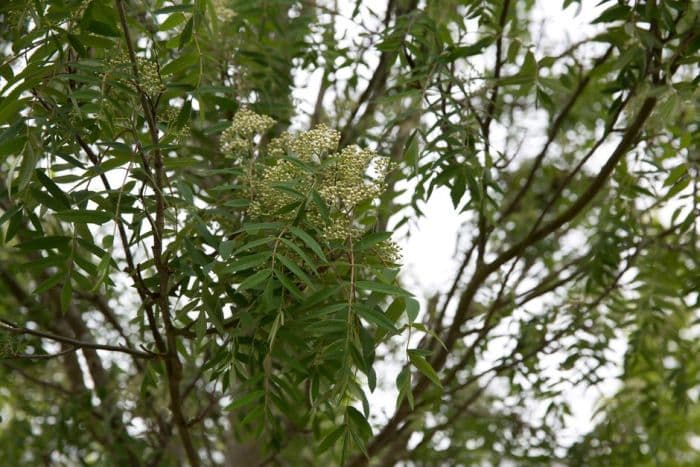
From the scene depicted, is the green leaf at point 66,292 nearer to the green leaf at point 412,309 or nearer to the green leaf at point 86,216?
the green leaf at point 86,216

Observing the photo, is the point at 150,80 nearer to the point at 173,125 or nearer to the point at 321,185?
the point at 173,125

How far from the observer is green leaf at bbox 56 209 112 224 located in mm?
1353

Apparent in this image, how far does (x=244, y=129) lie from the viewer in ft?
5.28

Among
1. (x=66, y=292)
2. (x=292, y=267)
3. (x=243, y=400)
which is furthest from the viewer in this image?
(x=66, y=292)

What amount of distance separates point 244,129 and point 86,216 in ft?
1.23

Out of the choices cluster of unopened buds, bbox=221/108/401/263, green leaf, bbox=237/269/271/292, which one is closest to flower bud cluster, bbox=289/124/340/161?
cluster of unopened buds, bbox=221/108/401/263

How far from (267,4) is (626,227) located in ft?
3.99

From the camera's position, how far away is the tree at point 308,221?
1.40 m

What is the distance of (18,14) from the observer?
59.5 inches

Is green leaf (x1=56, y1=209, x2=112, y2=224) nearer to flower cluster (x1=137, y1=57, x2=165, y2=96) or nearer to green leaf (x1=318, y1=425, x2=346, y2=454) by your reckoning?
flower cluster (x1=137, y1=57, x2=165, y2=96)

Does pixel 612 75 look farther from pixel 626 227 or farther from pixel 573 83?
pixel 626 227

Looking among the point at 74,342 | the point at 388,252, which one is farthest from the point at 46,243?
the point at 388,252

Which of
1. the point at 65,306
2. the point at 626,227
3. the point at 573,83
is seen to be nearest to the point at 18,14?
the point at 65,306

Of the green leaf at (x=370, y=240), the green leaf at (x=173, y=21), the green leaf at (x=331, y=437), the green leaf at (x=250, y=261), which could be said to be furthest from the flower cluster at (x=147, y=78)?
the green leaf at (x=331, y=437)
